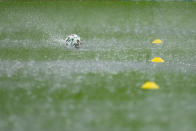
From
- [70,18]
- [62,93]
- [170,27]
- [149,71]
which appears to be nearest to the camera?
[62,93]

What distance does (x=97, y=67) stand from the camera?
18.7ft

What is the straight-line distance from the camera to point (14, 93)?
172 inches

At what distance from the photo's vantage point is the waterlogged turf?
351cm

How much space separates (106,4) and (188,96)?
6424 millimetres

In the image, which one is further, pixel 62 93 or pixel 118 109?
pixel 62 93

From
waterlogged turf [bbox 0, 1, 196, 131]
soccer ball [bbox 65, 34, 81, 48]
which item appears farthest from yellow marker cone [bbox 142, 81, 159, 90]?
soccer ball [bbox 65, 34, 81, 48]

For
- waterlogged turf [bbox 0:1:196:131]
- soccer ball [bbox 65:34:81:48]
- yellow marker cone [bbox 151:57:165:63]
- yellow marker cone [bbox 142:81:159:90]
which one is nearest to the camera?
waterlogged turf [bbox 0:1:196:131]

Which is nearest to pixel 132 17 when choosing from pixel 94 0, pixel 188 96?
pixel 94 0

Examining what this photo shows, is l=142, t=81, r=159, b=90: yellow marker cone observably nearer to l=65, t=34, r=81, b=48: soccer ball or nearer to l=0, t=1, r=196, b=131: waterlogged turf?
l=0, t=1, r=196, b=131: waterlogged turf

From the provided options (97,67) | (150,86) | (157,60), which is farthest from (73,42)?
(150,86)

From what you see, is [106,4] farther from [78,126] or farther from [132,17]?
[78,126]

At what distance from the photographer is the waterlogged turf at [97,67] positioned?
3.51 m

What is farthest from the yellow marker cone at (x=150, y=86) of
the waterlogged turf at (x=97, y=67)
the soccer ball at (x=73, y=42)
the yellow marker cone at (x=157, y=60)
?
the soccer ball at (x=73, y=42)

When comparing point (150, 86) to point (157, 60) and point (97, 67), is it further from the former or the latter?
point (157, 60)
